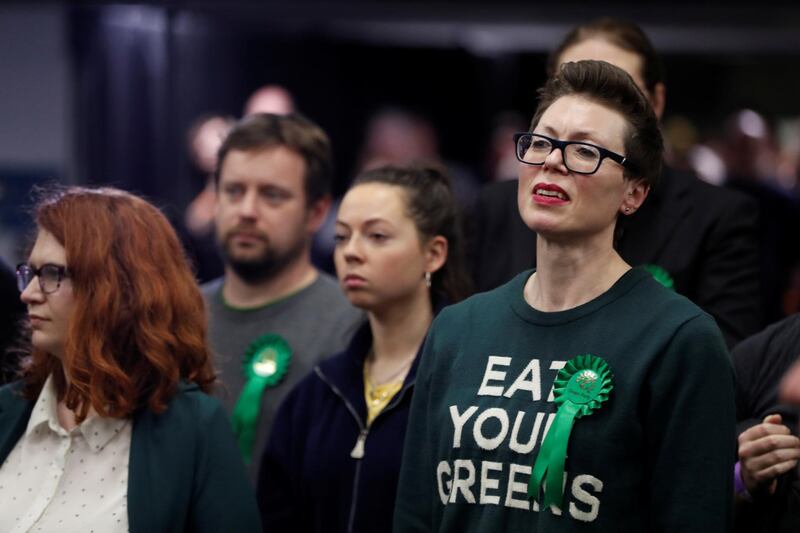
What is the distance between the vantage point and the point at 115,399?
9.01 ft

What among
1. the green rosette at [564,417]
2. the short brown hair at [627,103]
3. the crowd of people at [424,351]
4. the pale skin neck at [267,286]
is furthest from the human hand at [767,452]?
the pale skin neck at [267,286]

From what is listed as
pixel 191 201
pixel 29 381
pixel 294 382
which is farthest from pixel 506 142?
pixel 29 381

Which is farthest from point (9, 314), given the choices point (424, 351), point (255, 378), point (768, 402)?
point (768, 402)

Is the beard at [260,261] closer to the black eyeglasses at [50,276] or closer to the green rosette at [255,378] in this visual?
the green rosette at [255,378]

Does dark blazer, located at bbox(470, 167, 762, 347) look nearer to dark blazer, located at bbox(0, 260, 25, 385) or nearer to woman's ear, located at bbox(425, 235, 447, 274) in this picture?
woman's ear, located at bbox(425, 235, 447, 274)

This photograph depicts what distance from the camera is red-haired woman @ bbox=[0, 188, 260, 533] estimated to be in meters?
2.70

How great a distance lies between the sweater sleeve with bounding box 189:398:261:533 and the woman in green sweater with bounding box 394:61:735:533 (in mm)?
398

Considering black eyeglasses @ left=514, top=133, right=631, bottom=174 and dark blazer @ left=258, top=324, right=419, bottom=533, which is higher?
black eyeglasses @ left=514, top=133, right=631, bottom=174

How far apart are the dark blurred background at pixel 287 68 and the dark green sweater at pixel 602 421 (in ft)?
11.5

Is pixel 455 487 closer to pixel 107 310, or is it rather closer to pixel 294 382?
pixel 107 310

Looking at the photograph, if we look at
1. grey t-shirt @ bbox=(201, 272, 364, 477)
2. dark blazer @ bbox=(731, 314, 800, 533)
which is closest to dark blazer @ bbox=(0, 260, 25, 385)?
grey t-shirt @ bbox=(201, 272, 364, 477)

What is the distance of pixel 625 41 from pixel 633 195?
3.07 feet

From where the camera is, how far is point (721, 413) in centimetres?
223

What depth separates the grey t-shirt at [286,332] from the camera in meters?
3.52
